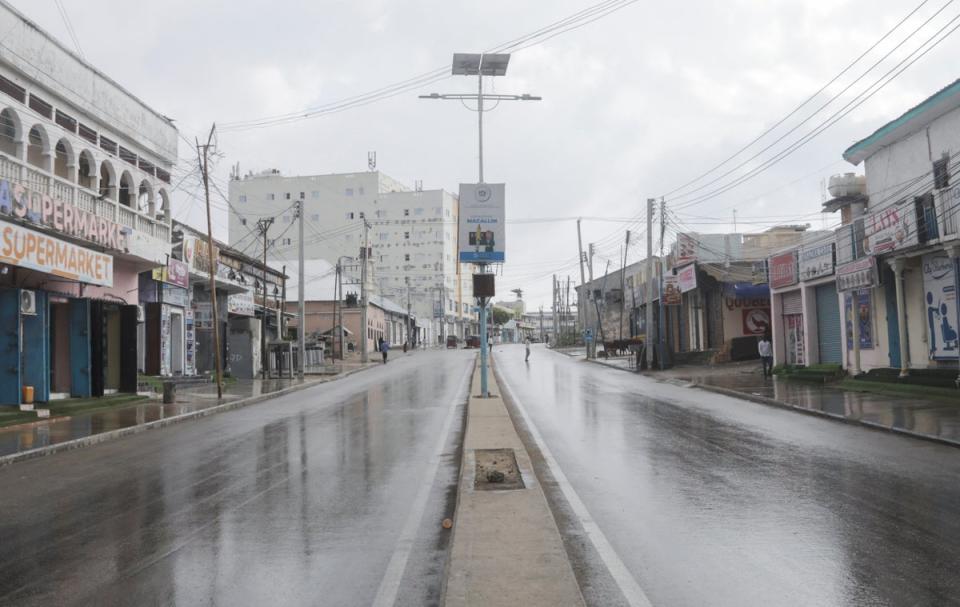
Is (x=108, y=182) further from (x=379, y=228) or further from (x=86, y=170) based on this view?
(x=379, y=228)

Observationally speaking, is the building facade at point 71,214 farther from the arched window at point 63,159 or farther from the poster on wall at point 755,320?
the poster on wall at point 755,320

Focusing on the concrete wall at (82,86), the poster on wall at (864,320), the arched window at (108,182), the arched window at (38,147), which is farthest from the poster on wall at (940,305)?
the concrete wall at (82,86)

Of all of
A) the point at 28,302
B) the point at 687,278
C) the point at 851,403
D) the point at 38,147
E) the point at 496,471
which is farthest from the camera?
the point at 687,278

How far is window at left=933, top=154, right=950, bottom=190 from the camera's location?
19677 mm

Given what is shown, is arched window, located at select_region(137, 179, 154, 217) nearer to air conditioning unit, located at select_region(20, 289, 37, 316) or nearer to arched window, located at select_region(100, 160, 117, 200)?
arched window, located at select_region(100, 160, 117, 200)

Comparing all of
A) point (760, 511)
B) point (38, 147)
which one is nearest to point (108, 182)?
point (38, 147)

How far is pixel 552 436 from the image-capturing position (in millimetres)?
12867

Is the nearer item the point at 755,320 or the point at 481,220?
the point at 481,220

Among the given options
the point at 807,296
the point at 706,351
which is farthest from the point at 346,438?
the point at 706,351

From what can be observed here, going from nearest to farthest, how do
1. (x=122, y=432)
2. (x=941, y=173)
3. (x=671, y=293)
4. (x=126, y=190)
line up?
(x=122, y=432), (x=941, y=173), (x=126, y=190), (x=671, y=293)

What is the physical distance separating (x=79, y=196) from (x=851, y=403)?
20.4m

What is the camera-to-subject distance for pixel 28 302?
17641 mm

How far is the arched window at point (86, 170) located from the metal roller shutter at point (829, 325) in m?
24.1

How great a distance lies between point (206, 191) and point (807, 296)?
2146 cm
